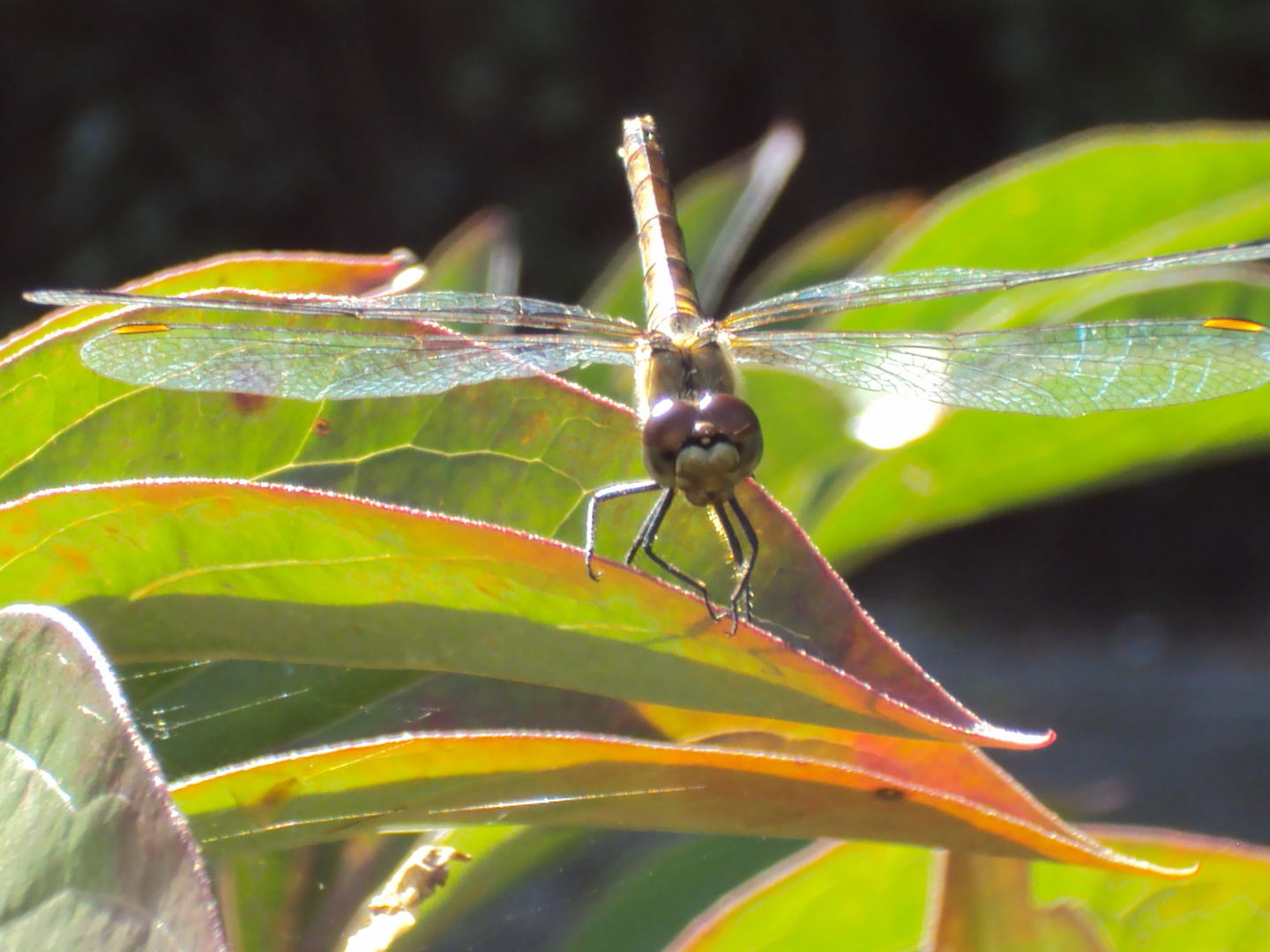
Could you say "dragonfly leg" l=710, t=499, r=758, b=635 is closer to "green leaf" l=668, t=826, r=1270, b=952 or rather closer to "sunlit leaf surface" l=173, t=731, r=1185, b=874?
"sunlit leaf surface" l=173, t=731, r=1185, b=874

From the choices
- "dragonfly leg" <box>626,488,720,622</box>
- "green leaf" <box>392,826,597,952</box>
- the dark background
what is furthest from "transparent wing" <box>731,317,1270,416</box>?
the dark background

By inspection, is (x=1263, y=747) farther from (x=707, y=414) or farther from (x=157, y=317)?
(x=157, y=317)

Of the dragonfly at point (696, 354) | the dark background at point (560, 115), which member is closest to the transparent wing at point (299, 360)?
the dragonfly at point (696, 354)

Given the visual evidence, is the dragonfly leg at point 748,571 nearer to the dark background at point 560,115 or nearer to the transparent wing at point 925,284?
the transparent wing at point 925,284

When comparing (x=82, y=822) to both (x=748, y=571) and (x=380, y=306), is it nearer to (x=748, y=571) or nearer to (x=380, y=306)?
(x=748, y=571)

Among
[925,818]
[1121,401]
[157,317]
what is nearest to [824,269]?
[1121,401]

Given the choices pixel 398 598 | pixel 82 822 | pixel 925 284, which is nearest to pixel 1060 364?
pixel 925 284
